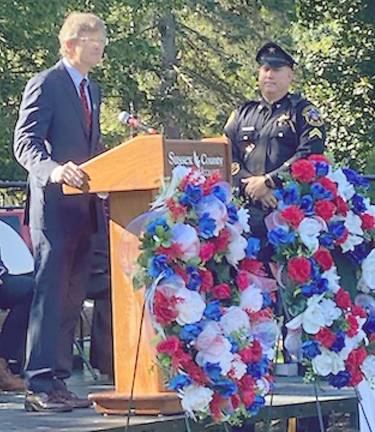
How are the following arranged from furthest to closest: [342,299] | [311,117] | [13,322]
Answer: [13,322] < [311,117] < [342,299]

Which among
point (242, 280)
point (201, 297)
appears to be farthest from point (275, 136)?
point (201, 297)

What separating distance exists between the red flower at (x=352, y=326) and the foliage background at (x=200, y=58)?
8779mm

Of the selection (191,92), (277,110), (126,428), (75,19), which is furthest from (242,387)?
(191,92)

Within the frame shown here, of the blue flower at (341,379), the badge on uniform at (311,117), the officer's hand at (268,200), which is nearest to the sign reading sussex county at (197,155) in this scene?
the officer's hand at (268,200)

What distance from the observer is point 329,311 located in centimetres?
505

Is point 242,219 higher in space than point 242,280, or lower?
higher

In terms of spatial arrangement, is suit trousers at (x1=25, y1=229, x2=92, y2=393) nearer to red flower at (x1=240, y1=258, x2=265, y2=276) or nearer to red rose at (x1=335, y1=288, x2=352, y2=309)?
red flower at (x1=240, y1=258, x2=265, y2=276)

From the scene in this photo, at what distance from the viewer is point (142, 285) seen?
4633 mm

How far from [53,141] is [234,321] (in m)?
1.29

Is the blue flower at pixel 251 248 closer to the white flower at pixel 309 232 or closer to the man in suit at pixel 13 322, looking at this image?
the white flower at pixel 309 232

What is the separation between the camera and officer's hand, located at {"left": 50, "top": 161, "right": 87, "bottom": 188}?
5020 mm

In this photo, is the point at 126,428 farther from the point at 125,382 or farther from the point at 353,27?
the point at 353,27

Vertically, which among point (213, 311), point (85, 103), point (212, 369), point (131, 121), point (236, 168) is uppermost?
point (85, 103)

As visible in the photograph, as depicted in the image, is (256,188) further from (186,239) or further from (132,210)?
(186,239)
